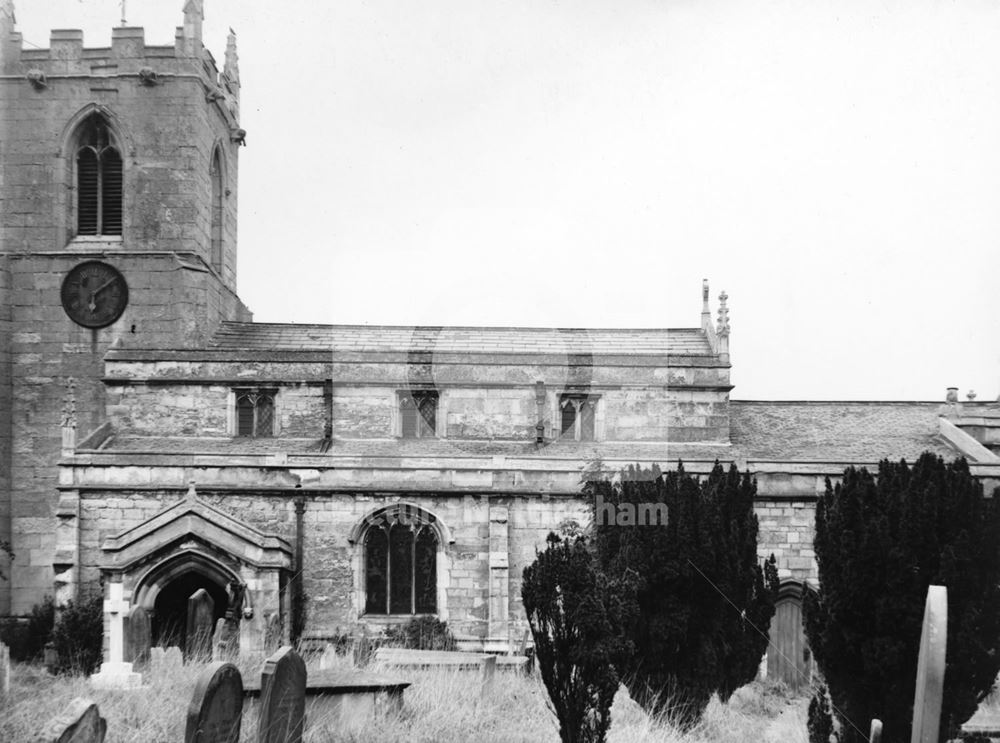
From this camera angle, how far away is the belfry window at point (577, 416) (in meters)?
26.0

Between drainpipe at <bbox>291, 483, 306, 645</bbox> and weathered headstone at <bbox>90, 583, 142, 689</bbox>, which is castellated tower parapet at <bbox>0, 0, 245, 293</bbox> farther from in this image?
weathered headstone at <bbox>90, 583, 142, 689</bbox>

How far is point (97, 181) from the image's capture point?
27750 mm

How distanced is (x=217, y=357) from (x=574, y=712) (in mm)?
16375

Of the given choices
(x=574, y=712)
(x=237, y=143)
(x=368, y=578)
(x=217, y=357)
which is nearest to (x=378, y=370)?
(x=217, y=357)

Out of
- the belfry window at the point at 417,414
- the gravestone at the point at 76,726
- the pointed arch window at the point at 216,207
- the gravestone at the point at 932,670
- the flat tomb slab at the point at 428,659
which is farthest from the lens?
the pointed arch window at the point at 216,207

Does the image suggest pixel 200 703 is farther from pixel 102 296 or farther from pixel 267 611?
pixel 102 296

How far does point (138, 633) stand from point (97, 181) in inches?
517

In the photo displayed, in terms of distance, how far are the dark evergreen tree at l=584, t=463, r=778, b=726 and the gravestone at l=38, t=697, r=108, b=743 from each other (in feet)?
24.7

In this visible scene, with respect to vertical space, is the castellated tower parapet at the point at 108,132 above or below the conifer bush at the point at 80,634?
above

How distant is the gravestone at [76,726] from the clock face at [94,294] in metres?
18.9

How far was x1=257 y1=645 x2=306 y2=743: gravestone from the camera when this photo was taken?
10728 millimetres

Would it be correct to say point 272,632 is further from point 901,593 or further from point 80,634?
point 901,593

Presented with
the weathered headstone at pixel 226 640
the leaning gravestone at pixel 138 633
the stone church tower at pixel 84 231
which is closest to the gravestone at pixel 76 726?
the weathered headstone at pixel 226 640

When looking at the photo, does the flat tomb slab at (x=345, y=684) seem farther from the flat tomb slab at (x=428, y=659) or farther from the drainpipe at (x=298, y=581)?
the drainpipe at (x=298, y=581)
